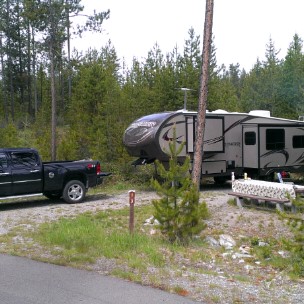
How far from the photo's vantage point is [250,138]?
58.0 feet

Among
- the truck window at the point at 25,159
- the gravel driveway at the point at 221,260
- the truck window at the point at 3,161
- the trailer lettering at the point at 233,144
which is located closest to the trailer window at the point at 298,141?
the trailer lettering at the point at 233,144

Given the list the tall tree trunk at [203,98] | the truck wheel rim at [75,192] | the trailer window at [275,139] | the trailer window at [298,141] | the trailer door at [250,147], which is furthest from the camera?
the trailer window at [298,141]

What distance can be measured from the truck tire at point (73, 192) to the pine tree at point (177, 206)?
589 centimetres

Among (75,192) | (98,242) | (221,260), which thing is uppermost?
(75,192)

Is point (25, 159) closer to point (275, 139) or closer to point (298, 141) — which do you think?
point (275, 139)

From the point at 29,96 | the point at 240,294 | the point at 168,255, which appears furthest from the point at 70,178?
the point at 29,96

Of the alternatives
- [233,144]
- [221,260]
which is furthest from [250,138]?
[221,260]

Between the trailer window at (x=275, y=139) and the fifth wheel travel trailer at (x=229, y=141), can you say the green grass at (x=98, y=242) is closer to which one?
the fifth wheel travel trailer at (x=229, y=141)

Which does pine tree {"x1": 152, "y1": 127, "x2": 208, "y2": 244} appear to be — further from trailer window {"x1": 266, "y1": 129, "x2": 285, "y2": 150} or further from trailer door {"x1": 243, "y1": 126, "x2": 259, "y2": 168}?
trailer window {"x1": 266, "y1": 129, "x2": 285, "y2": 150}

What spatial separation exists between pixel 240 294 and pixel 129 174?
1433cm

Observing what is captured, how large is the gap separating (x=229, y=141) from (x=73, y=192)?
6.69 meters

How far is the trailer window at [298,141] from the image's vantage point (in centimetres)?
1878

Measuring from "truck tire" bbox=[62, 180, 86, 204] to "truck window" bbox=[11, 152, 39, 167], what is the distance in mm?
1274

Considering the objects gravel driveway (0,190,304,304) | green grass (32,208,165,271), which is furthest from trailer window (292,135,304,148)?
green grass (32,208,165,271)
